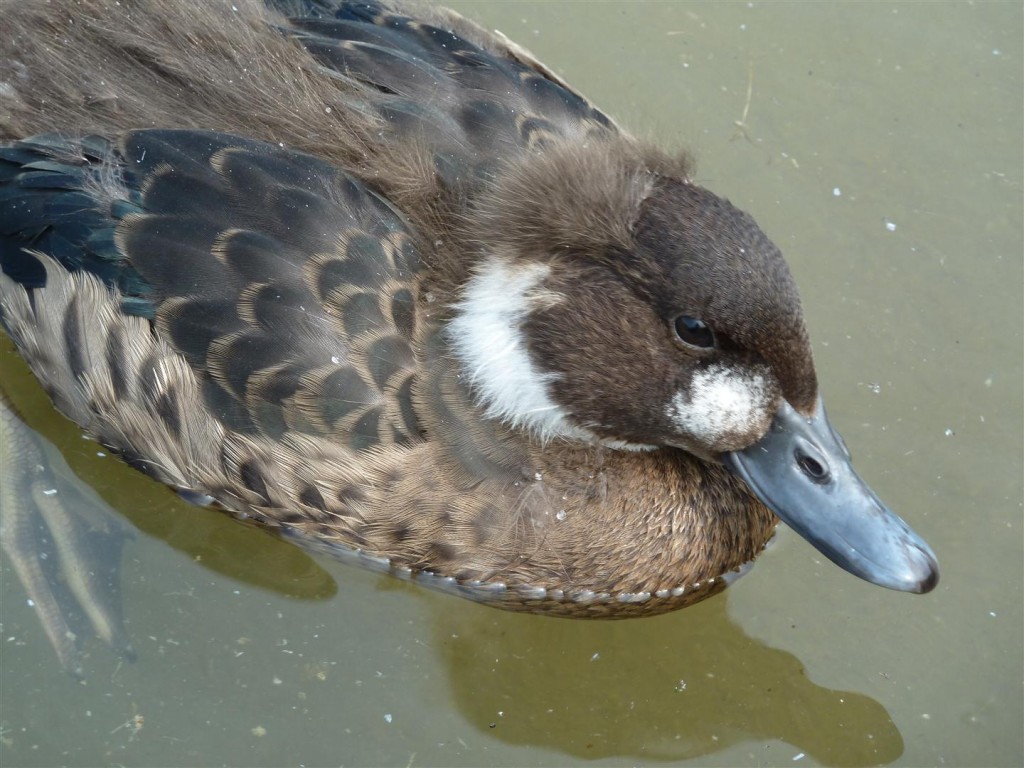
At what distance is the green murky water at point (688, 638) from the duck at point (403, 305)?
237 mm

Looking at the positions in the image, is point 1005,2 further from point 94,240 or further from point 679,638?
point 94,240

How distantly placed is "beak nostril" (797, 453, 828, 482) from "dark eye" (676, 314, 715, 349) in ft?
1.30

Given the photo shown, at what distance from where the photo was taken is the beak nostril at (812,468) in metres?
2.98

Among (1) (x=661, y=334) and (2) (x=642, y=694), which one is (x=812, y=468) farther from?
(2) (x=642, y=694)

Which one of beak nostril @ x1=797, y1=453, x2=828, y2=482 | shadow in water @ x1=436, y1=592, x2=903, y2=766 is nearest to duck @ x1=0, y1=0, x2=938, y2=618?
beak nostril @ x1=797, y1=453, x2=828, y2=482

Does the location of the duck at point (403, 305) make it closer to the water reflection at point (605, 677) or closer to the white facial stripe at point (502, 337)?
the white facial stripe at point (502, 337)

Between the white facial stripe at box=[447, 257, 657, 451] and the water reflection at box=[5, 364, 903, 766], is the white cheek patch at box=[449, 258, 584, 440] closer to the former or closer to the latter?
the white facial stripe at box=[447, 257, 657, 451]

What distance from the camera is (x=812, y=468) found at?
299cm

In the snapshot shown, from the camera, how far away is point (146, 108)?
313 centimetres

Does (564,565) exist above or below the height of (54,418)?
above

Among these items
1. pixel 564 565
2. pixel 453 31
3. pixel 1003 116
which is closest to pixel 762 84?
pixel 1003 116

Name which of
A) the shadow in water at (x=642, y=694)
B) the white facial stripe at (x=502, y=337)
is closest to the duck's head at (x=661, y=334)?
the white facial stripe at (x=502, y=337)

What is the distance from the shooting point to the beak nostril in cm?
298

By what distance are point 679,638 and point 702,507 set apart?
0.43 m
